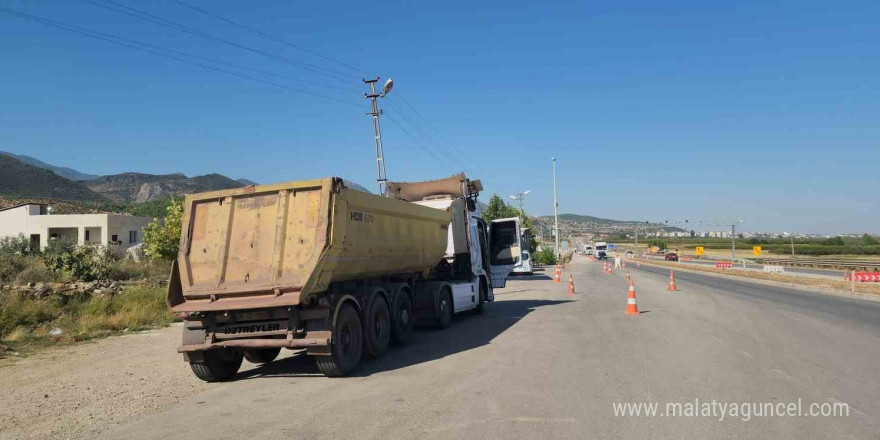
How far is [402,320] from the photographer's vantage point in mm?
11008

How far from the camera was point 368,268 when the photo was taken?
30.3ft

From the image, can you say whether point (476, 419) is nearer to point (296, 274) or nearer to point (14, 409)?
point (296, 274)

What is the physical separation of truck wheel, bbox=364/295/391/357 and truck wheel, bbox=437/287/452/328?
2.53 meters

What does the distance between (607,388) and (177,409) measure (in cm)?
495

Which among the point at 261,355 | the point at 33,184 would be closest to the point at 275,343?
the point at 261,355

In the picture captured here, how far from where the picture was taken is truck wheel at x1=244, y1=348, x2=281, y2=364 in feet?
30.0

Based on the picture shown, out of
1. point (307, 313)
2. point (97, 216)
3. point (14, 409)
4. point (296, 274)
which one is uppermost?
point (97, 216)

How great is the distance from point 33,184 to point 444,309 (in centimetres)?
13584

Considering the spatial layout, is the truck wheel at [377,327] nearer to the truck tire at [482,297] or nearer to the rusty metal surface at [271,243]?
the rusty metal surface at [271,243]

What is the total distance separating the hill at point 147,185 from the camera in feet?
546

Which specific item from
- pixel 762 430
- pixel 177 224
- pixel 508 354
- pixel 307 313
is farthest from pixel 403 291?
pixel 177 224

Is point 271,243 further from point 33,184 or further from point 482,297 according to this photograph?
point 33,184

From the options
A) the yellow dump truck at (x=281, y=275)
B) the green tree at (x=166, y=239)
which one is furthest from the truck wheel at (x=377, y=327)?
the green tree at (x=166, y=239)

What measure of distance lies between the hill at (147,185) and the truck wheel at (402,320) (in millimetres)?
162510
